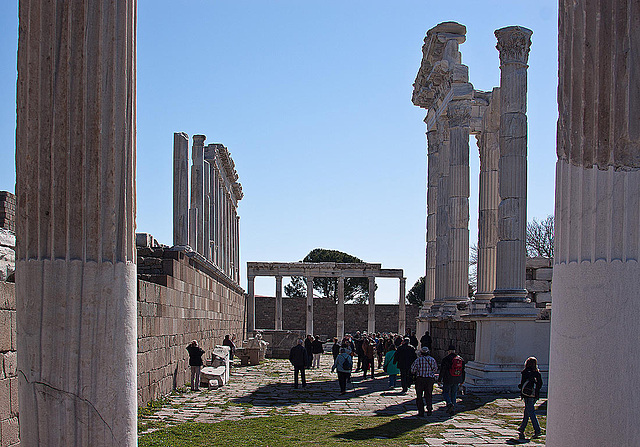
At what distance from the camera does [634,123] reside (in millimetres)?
4227

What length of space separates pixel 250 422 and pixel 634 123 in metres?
9.23

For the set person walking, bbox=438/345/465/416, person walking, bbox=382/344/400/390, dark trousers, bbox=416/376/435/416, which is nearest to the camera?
dark trousers, bbox=416/376/435/416

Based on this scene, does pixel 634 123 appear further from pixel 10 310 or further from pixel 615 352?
pixel 10 310

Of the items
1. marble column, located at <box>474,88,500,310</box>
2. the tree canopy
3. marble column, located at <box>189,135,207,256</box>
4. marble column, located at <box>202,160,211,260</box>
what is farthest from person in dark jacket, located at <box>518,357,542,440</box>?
the tree canopy

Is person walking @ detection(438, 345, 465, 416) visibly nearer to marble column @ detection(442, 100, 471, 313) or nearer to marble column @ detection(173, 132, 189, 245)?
marble column @ detection(442, 100, 471, 313)

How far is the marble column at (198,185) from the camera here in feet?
88.9

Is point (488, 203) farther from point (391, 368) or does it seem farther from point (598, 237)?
point (598, 237)

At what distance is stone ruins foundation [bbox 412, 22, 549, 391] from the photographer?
58.7 feet

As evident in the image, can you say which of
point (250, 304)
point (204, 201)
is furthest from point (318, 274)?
point (204, 201)

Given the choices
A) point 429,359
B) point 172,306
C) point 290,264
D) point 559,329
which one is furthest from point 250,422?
point 290,264

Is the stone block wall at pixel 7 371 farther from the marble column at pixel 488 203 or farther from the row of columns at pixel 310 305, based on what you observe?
the row of columns at pixel 310 305

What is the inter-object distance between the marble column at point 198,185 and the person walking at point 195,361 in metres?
10.0

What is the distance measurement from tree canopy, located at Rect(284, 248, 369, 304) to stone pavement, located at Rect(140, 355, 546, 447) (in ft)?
165

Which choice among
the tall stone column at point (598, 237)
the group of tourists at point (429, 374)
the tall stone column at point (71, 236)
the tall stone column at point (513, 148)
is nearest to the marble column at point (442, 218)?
the group of tourists at point (429, 374)
